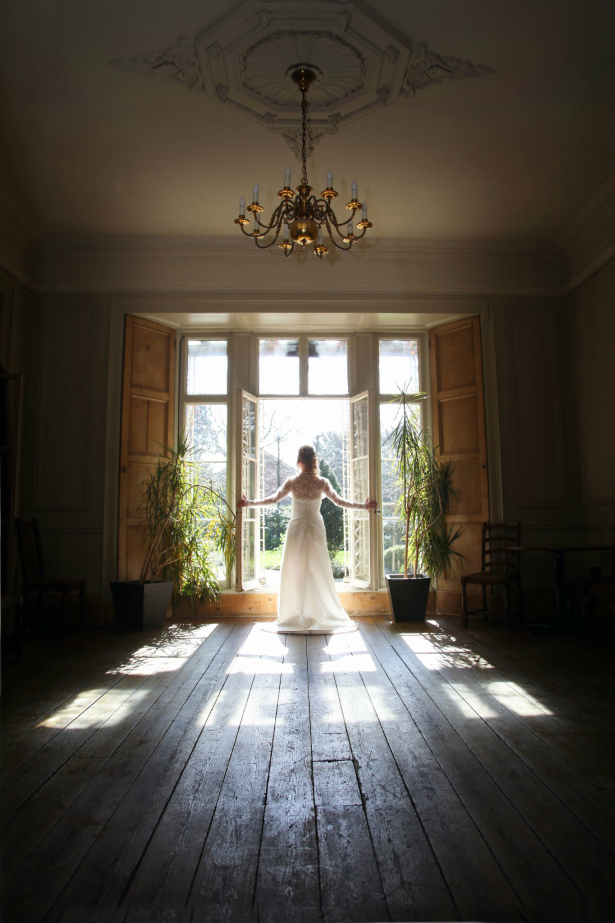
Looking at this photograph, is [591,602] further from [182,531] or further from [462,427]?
[182,531]

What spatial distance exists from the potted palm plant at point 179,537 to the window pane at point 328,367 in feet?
5.36

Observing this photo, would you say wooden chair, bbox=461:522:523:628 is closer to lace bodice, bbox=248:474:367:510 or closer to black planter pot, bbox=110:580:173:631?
lace bodice, bbox=248:474:367:510

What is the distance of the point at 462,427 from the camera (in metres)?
6.18

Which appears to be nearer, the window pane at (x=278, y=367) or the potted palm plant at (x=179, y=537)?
the potted palm plant at (x=179, y=537)

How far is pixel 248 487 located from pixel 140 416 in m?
1.32

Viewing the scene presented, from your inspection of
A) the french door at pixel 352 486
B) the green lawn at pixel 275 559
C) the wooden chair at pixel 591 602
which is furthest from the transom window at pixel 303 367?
the green lawn at pixel 275 559

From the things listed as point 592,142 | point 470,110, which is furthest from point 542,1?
point 592,142

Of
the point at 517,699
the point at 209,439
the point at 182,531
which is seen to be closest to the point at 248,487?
the point at 209,439

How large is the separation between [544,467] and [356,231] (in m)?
2.97

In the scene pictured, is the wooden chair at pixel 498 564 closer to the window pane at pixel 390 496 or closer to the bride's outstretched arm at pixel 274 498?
the window pane at pixel 390 496

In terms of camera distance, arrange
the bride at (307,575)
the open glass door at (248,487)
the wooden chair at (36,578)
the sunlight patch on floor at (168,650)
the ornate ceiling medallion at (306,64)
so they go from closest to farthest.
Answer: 1. the ornate ceiling medallion at (306,64)
2. the sunlight patch on floor at (168,650)
3. the wooden chair at (36,578)
4. the bride at (307,575)
5. the open glass door at (248,487)

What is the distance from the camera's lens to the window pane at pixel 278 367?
668 cm

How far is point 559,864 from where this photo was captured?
1602 millimetres

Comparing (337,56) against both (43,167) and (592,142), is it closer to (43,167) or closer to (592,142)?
(592,142)
